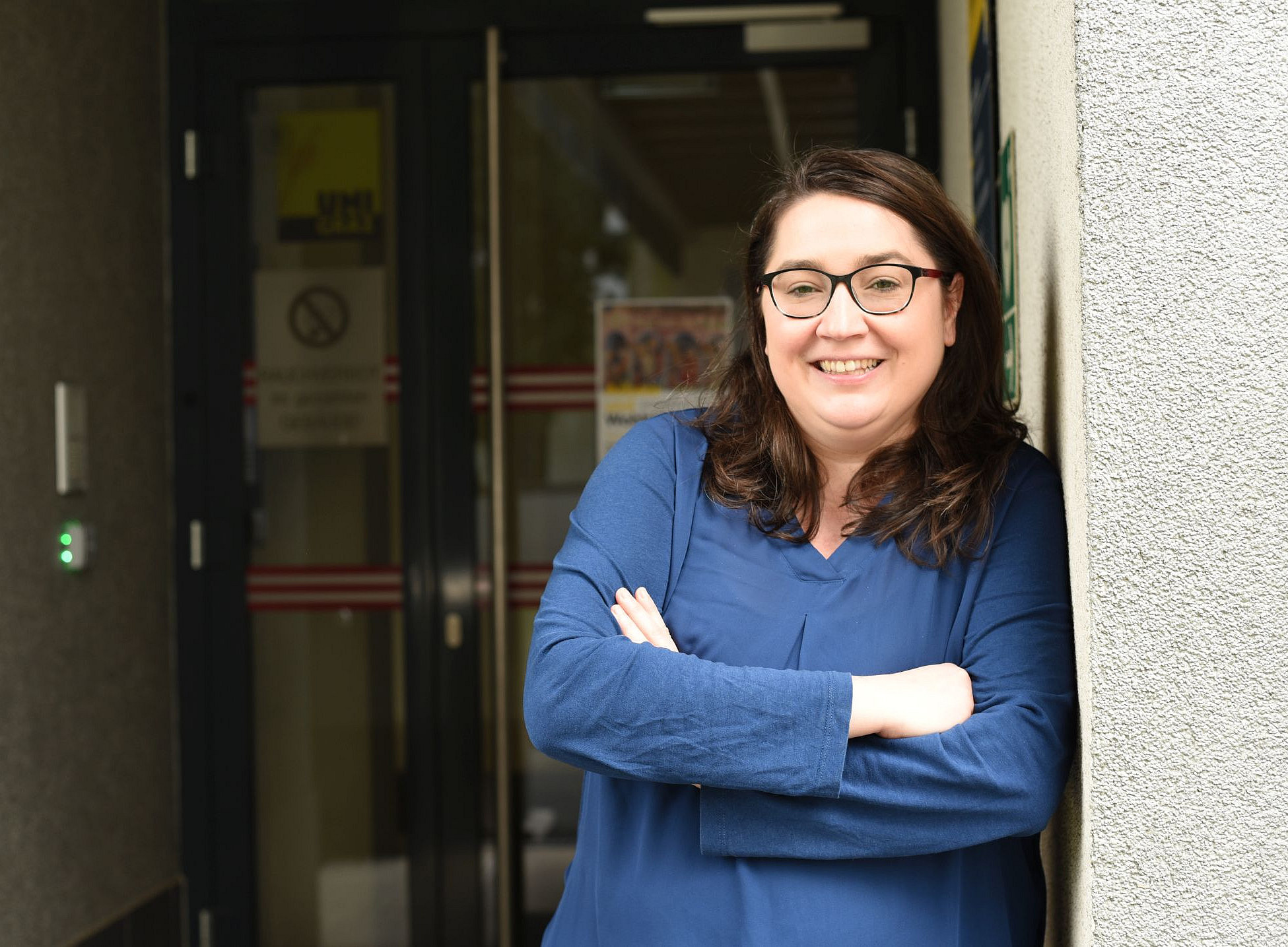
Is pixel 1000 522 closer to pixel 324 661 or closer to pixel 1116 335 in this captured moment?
pixel 1116 335

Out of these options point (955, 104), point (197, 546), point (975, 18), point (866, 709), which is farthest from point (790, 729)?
point (197, 546)

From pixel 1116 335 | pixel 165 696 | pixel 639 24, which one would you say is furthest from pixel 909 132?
pixel 165 696

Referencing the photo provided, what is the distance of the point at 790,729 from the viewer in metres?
1.27

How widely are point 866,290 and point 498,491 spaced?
2.10 metres

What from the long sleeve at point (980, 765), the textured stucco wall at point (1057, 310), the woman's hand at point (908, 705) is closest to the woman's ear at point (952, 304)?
the textured stucco wall at point (1057, 310)

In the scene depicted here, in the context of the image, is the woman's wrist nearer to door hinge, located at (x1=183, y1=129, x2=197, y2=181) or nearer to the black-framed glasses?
the black-framed glasses

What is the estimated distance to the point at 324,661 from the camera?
350cm

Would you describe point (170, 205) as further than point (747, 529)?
Yes

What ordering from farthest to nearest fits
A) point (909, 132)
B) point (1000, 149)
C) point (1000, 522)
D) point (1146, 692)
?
1. point (909, 132)
2. point (1000, 149)
3. point (1000, 522)
4. point (1146, 692)

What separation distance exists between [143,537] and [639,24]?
6.36 feet

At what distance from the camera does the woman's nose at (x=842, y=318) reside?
1.41 meters

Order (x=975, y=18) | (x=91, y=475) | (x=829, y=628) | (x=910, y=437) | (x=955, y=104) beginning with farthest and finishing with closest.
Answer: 1. (x=91, y=475)
2. (x=955, y=104)
3. (x=975, y=18)
4. (x=910, y=437)
5. (x=829, y=628)

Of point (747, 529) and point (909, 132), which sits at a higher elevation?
point (909, 132)

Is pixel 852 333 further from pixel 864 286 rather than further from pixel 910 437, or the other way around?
pixel 910 437
